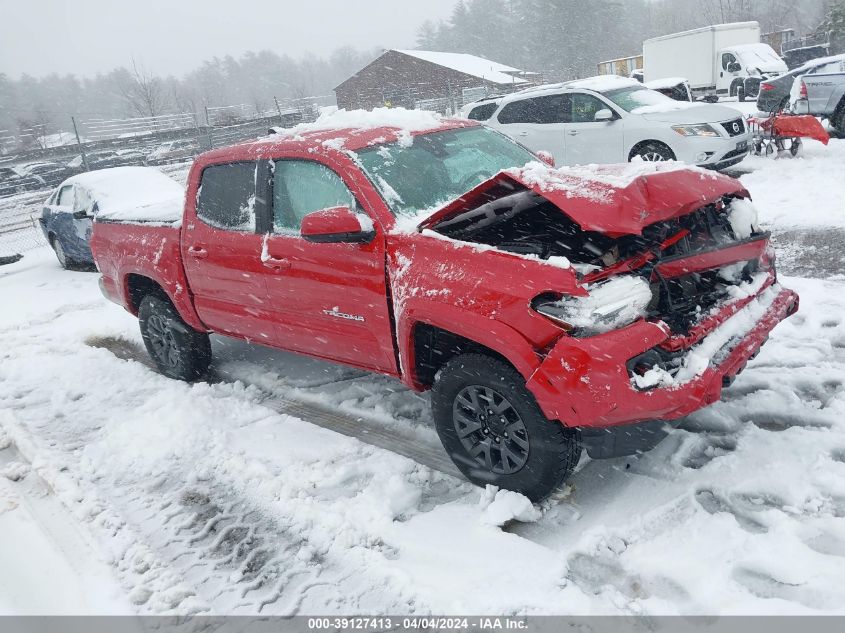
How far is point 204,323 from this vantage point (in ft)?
15.8

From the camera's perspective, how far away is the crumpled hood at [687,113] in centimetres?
948

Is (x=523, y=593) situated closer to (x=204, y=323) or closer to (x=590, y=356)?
(x=590, y=356)

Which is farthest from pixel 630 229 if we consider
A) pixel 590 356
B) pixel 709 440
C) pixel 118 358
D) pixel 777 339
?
pixel 118 358

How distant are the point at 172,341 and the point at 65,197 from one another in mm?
7246

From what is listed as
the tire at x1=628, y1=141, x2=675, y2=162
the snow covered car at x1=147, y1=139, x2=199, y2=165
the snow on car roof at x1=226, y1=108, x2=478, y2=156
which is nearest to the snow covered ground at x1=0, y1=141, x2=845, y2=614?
the snow on car roof at x1=226, y1=108, x2=478, y2=156

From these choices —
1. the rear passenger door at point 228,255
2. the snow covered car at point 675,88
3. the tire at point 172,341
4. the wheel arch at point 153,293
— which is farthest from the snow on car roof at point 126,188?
the snow covered car at point 675,88

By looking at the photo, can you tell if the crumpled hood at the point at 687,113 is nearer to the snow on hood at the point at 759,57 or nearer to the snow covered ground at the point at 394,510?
the snow covered ground at the point at 394,510

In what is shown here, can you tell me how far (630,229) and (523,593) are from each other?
1599 millimetres

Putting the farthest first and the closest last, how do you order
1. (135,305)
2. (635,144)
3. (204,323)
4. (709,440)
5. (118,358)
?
(635,144)
(118,358)
(135,305)
(204,323)
(709,440)

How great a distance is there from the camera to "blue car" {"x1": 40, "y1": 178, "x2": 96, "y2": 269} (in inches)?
392

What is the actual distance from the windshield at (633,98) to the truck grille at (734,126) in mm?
1054

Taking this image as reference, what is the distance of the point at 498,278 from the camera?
2.81m

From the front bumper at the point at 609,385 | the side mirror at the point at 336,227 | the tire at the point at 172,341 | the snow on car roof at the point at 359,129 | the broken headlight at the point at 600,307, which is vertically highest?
the snow on car roof at the point at 359,129

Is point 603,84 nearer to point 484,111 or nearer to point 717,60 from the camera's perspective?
point 484,111
